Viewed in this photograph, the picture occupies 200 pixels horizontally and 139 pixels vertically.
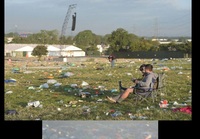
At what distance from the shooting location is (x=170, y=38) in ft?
27.9

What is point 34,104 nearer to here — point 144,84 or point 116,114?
point 116,114

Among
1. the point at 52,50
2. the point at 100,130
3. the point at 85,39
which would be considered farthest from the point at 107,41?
the point at 100,130

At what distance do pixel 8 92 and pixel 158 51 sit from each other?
144 inches

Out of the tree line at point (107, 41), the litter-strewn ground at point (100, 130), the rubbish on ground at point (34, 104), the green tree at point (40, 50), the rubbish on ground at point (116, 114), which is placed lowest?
the litter-strewn ground at point (100, 130)

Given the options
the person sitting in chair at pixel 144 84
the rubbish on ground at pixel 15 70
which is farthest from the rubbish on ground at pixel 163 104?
the rubbish on ground at pixel 15 70

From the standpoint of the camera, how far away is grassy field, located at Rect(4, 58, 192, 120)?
6934mm

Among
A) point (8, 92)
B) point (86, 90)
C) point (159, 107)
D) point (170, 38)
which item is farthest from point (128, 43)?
point (8, 92)

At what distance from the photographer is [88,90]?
832 centimetres

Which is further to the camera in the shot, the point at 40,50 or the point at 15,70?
the point at 15,70

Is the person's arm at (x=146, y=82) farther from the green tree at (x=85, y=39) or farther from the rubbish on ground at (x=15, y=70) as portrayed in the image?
the rubbish on ground at (x=15, y=70)

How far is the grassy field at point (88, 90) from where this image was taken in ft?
22.7

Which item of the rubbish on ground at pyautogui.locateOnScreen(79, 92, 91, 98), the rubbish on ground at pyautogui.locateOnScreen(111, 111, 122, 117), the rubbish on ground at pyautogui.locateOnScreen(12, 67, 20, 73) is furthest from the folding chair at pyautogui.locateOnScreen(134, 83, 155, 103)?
the rubbish on ground at pyautogui.locateOnScreen(12, 67, 20, 73)

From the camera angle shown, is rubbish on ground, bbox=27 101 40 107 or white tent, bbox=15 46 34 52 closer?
rubbish on ground, bbox=27 101 40 107

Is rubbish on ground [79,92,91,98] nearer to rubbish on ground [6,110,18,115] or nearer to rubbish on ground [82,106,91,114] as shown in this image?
rubbish on ground [82,106,91,114]
